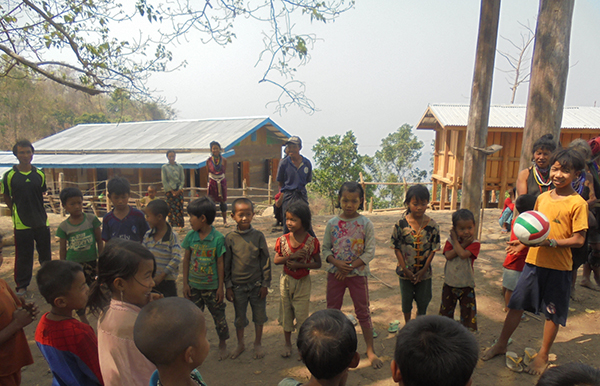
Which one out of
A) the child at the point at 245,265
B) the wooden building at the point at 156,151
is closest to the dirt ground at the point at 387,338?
the child at the point at 245,265

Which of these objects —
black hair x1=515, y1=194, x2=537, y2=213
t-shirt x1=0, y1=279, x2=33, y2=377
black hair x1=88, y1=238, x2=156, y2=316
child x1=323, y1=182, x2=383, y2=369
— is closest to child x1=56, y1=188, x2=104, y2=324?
t-shirt x1=0, y1=279, x2=33, y2=377

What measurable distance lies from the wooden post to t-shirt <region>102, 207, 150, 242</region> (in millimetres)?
4447

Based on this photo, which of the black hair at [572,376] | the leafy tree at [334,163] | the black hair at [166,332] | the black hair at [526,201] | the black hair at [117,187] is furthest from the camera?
the leafy tree at [334,163]

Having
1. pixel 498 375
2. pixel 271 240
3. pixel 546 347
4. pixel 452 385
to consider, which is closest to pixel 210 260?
pixel 452 385

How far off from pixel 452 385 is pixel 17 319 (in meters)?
2.26

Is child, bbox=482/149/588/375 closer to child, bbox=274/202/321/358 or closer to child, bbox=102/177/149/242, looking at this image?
child, bbox=274/202/321/358

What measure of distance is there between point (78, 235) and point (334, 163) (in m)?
17.0

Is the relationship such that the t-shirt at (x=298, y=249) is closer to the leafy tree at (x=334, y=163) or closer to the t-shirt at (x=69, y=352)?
the t-shirt at (x=69, y=352)

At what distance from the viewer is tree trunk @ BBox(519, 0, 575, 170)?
368 cm

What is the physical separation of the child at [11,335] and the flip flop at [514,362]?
3.25 meters

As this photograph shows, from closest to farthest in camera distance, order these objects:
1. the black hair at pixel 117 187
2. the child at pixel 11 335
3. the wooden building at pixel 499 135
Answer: the child at pixel 11 335 → the black hair at pixel 117 187 → the wooden building at pixel 499 135

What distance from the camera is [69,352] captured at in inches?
69.5

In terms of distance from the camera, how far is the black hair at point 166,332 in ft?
4.26

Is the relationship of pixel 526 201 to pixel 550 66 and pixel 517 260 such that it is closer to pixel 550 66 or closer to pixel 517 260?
pixel 517 260
